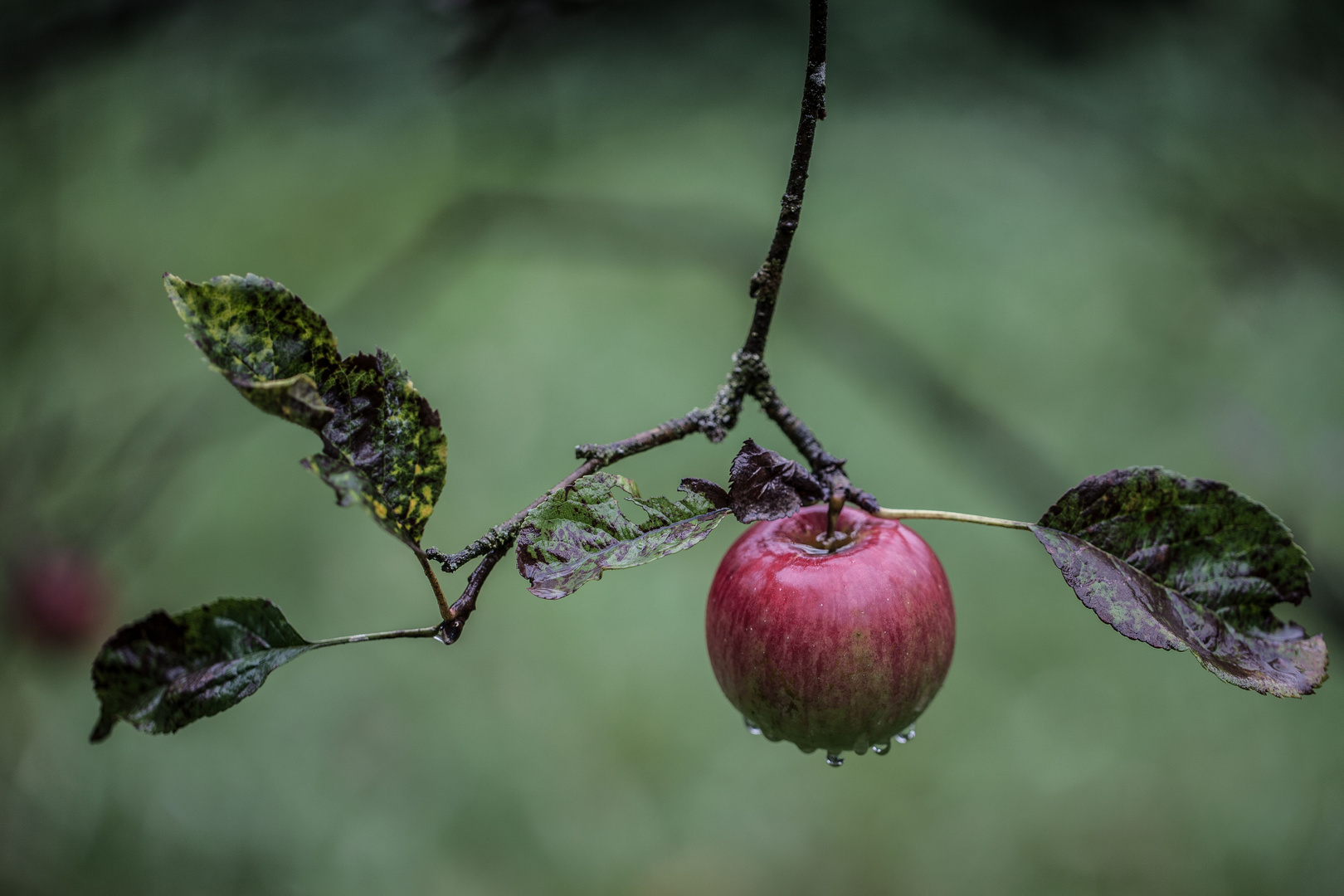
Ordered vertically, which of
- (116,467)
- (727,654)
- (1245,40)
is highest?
(1245,40)

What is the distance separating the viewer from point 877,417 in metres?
2.52

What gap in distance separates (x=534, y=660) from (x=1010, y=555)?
50.5 inches

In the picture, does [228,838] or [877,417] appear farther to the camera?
[877,417]

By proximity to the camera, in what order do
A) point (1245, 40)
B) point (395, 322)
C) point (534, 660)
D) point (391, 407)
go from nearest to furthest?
point (391, 407) → point (1245, 40) → point (534, 660) → point (395, 322)

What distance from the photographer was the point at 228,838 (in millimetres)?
1901

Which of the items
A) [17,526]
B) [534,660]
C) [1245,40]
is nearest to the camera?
[17,526]

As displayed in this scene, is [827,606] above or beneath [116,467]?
above

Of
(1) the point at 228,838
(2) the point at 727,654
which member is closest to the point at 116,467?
(1) the point at 228,838

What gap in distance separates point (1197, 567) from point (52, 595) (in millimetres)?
1926

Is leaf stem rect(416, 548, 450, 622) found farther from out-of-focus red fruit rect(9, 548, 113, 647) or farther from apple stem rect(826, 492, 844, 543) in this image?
out-of-focus red fruit rect(9, 548, 113, 647)

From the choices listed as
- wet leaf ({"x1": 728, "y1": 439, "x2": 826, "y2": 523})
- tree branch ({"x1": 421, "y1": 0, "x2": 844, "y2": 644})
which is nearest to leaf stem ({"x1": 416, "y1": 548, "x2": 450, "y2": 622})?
tree branch ({"x1": 421, "y1": 0, "x2": 844, "y2": 644})

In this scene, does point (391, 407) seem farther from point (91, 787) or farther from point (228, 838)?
point (91, 787)

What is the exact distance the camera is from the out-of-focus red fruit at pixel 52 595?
5.48 feet

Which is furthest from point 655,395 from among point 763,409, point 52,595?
point 763,409
